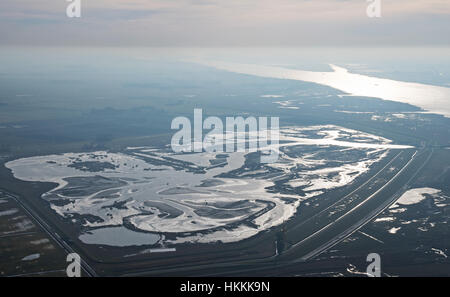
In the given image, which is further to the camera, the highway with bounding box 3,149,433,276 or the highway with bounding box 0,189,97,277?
the highway with bounding box 3,149,433,276

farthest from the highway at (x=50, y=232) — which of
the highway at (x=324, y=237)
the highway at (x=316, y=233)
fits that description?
the highway at (x=324, y=237)

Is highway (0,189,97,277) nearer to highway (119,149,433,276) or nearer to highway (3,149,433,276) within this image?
highway (3,149,433,276)

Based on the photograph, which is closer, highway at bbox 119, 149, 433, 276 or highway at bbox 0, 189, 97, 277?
highway at bbox 0, 189, 97, 277

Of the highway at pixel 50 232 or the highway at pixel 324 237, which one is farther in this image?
the highway at pixel 324 237

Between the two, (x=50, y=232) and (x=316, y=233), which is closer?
(x=50, y=232)

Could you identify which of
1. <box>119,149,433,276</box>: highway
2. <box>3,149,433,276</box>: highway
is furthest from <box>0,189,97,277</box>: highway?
<box>119,149,433,276</box>: highway

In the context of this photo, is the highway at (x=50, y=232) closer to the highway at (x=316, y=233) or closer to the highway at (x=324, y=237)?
the highway at (x=316, y=233)

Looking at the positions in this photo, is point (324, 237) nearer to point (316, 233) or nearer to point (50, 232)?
point (316, 233)

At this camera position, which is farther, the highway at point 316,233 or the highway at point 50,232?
the highway at point 316,233

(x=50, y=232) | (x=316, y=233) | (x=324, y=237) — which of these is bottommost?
(x=324, y=237)

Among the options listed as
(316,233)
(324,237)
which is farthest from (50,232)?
(324,237)

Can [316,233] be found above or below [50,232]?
below
